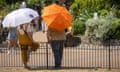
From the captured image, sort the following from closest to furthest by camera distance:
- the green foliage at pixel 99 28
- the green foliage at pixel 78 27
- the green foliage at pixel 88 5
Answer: the green foliage at pixel 99 28
the green foliage at pixel 78 27
the green foliage at pixel 88 5

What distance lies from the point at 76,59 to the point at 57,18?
2.38 meters

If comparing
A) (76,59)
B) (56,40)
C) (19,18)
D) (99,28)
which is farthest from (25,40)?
(99,28)

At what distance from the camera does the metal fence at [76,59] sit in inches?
624

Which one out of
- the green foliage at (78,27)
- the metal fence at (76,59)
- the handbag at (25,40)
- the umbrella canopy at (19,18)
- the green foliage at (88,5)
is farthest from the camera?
the green foliage at (88,5)

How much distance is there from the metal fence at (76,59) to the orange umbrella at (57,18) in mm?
1230

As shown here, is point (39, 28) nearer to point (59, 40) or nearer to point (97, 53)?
point (97, 53)

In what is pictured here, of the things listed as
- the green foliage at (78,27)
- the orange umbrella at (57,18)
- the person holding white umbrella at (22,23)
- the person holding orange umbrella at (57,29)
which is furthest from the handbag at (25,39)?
the green foliage at (78,27)

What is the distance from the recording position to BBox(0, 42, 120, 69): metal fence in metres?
15.9

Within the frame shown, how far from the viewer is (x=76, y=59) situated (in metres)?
17.1

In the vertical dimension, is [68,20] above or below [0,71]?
above

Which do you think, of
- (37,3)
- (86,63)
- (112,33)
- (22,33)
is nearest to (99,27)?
(112,33)

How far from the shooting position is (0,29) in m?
21.3

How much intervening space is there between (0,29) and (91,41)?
397cm

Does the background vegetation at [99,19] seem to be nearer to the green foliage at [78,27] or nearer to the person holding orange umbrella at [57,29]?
the green foliage at [78,27]
